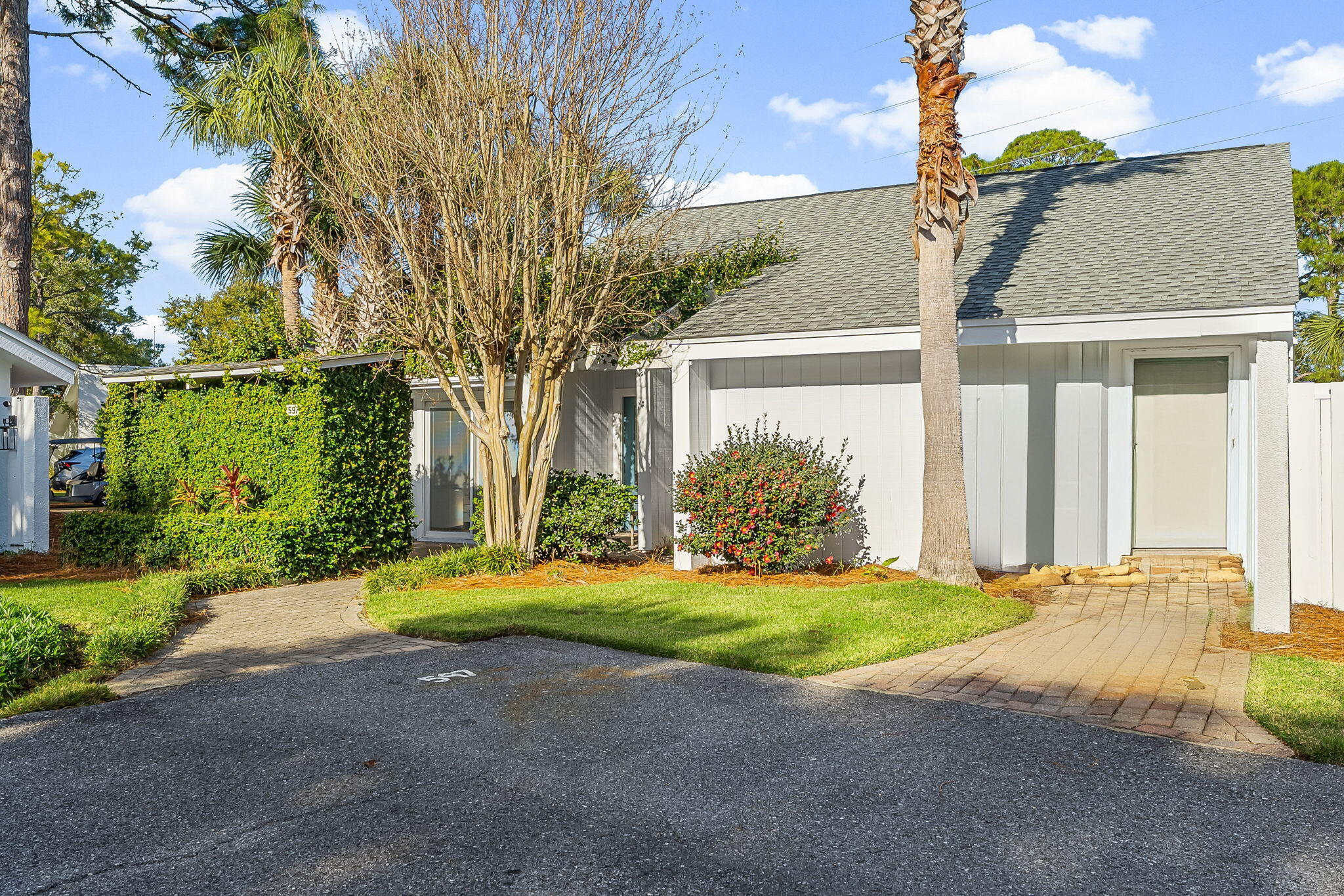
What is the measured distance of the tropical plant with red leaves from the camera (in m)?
11.6

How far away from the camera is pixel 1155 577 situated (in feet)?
33.2

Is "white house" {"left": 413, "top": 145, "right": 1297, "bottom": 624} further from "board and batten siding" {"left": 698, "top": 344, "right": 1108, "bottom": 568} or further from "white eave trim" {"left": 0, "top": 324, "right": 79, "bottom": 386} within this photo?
"white eave trim" {"left": 0, "top": 324, "right": 79, "bottom": 386}

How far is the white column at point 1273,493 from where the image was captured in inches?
284

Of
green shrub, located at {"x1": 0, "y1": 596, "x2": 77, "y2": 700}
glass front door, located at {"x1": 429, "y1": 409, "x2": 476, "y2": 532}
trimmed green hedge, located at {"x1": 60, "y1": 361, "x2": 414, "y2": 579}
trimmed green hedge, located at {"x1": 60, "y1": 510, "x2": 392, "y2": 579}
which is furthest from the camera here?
glass front door, located at {"x1": 429, "y1": 409, "x2": 476, "y2": 532}

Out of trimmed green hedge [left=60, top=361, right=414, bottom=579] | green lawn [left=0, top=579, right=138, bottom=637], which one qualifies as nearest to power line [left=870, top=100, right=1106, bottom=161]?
trimmed green hedge [left=60, top=361, right=414, bottom=579]

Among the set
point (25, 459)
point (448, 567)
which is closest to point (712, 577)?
point (448, 567)

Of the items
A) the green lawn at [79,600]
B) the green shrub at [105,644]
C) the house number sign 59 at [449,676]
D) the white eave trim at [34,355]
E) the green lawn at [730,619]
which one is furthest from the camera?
the white eave trim at [34,355]

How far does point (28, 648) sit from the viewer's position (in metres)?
6.55

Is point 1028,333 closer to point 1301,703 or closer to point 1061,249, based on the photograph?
point 1061,249

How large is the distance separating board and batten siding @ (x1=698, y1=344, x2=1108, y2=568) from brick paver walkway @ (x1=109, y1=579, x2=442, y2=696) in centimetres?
554

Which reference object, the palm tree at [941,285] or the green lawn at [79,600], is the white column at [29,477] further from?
the palm tree at [941,285]

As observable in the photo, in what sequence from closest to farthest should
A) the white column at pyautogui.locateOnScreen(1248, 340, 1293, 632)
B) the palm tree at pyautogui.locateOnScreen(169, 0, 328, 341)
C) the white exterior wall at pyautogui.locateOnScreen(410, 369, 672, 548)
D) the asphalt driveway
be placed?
the asphalt driveway, the white column at pyautogui.locateOnScreen(1248, 340, 1293, 632), the white exterior wall at pyautogui.locateOnScreen(410, 369, 672, 548), the palm tree at pyautogui.locateOnScreen(169, 0, 328, 341)

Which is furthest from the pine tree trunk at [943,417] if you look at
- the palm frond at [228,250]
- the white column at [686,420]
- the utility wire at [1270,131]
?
the utility wire at [1270,131]

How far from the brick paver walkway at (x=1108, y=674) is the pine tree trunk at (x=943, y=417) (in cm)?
107
